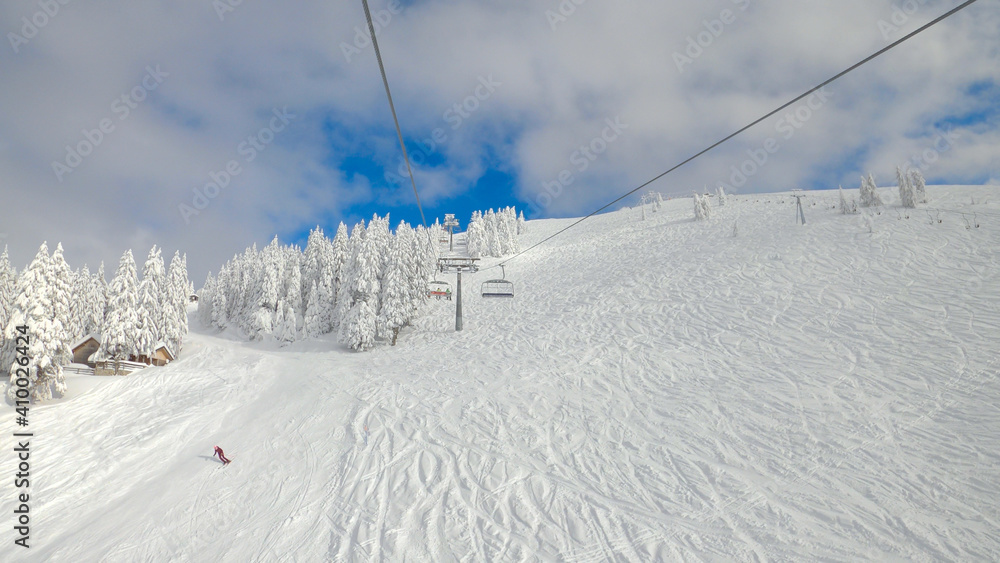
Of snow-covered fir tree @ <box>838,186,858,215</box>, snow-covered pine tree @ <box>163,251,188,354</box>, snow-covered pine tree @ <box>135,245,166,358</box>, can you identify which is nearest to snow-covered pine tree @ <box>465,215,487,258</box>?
snow-covered pine tree @ <box>163,251,188,354</box>

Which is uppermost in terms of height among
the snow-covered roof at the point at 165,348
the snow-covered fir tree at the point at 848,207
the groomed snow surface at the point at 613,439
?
the snow-covered fir tree at the point at 848,207

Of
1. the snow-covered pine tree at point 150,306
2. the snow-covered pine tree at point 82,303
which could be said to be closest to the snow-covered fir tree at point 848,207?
the snow-covered pine tree at point 150,306

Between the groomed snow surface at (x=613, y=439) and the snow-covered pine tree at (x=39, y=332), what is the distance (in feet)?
5.34

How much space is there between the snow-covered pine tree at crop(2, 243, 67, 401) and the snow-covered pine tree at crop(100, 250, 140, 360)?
8.36 meters

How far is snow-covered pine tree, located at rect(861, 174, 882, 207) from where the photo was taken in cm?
3412

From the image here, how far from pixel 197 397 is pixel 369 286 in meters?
14.3

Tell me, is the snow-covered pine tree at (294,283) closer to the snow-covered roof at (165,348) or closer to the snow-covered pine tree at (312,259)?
the snow-covered pine tree at (312,259)

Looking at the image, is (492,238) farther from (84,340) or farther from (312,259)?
(84,340)

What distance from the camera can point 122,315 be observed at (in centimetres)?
3105

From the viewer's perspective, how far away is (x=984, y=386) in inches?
447

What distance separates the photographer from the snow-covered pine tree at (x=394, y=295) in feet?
103

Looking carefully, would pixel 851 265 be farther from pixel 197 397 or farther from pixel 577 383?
pixel 197 397

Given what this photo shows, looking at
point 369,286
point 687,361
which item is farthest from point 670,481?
point 369,286

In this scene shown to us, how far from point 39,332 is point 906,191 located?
6437cm
